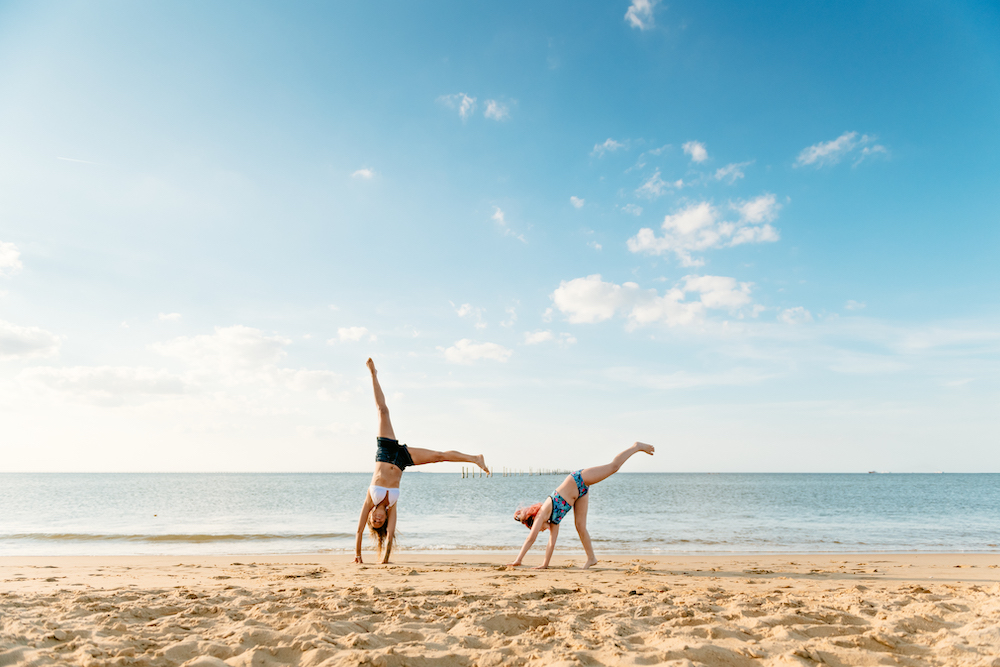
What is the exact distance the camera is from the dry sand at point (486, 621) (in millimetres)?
3609

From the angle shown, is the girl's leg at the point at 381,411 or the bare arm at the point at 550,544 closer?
the bare arm at the point at 550,544

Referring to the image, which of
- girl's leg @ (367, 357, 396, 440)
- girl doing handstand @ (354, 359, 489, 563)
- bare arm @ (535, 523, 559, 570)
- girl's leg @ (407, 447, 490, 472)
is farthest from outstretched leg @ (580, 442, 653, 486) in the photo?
girl's leg @ (367, 357, 396, 440)

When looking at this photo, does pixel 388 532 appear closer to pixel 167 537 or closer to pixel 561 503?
pixel 561 503

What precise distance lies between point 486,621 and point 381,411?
526 centimetres

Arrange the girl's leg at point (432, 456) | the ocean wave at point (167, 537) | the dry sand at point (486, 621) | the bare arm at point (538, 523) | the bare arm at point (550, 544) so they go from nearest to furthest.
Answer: the dry sand at point (486, 621) → the bare arm at point (550, 544) → the bare arm at point (538, 523) → the girl's leg at point (432, 456) → the ocean wave at point (167, 537)

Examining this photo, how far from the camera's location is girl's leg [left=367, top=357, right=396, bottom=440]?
9062 mm

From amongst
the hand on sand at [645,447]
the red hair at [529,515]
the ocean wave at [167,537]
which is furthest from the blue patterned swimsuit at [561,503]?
the ocean wave at [167,537]

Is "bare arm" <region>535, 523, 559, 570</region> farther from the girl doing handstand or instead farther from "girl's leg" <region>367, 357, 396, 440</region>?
"girl's leg" <region>367, 357, 396, 440</region>

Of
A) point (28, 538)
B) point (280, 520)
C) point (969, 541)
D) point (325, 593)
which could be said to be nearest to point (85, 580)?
point (325, 593)

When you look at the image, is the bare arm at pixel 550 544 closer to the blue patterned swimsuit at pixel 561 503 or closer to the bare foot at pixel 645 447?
the blue patterned swimsuit at pixel 561 503

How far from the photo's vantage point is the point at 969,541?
13523 millimetres

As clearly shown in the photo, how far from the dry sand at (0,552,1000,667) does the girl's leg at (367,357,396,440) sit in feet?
8.28

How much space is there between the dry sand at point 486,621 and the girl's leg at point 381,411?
252 cm

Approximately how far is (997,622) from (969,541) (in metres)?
12.6
